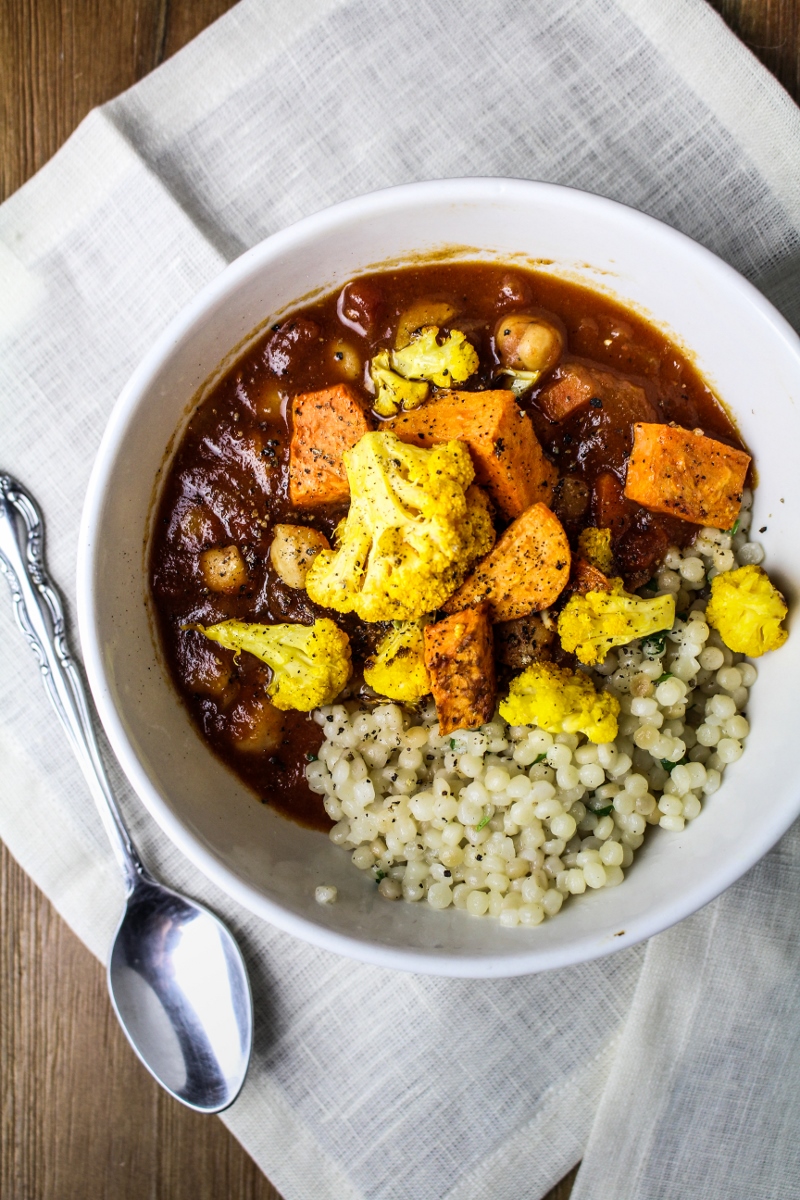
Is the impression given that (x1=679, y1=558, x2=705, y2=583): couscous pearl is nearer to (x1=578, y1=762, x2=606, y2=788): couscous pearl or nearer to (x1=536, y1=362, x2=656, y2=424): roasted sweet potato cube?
(x1=536, y1=362, x2=656, y2=424): roasted sweet potato cube

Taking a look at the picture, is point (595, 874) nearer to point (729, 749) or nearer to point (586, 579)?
point (729, 749)

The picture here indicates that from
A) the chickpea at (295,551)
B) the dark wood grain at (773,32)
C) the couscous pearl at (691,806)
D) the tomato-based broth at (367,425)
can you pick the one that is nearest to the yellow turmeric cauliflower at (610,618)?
the tomato-based broth at (367,425)

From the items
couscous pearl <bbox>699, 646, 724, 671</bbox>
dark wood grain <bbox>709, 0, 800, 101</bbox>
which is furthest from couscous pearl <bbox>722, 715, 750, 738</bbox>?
dark wood grain <bbox>709, 0, 800, 101</bbox>

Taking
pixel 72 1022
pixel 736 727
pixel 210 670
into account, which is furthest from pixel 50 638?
pixel 736 727

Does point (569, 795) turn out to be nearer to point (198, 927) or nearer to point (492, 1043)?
point (492, 1043)

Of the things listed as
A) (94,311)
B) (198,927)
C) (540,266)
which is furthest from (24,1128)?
(540,266)

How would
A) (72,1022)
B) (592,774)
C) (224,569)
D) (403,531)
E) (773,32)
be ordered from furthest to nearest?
1. (72,1022)
2. (773,32)
3. (224,569)
4. (592,774)
5. (403,531)
